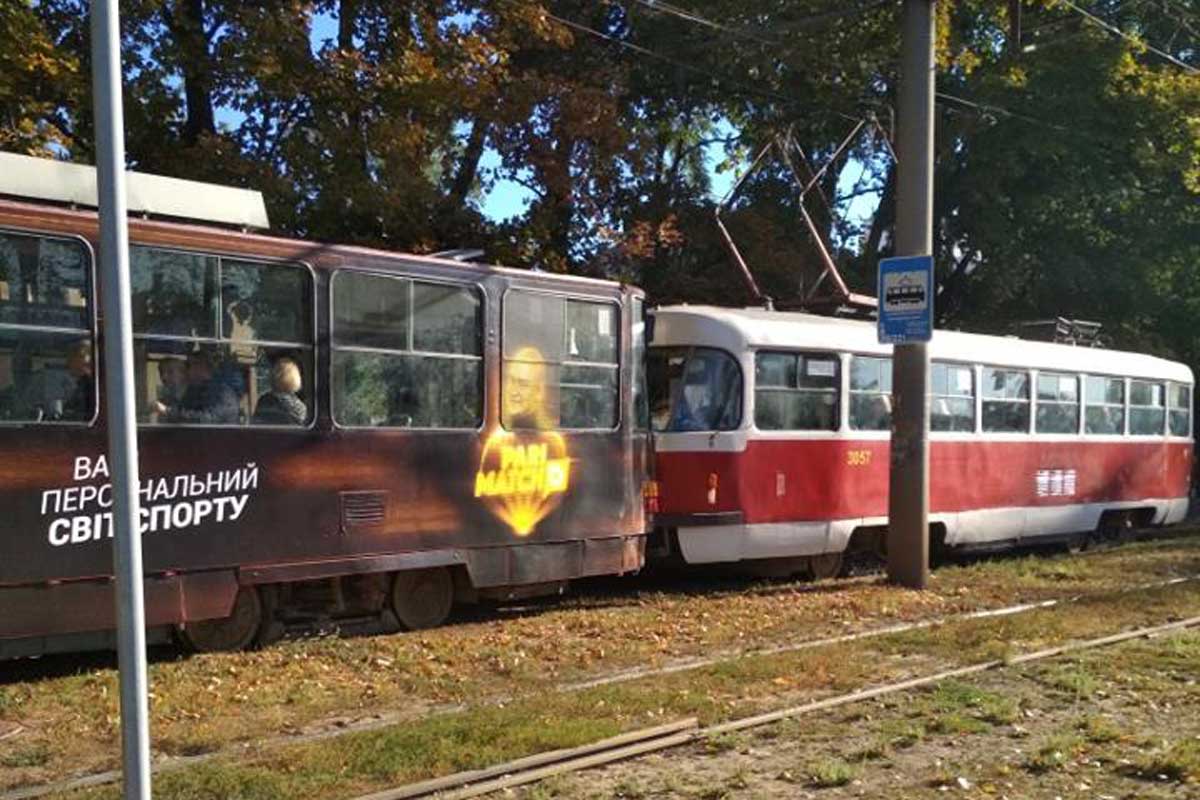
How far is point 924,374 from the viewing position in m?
12.7

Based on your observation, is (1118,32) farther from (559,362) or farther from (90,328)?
(90,328)

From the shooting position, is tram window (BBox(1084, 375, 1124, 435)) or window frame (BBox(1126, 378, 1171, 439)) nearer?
tram window (BBox(1084, 375, 1124, 435))

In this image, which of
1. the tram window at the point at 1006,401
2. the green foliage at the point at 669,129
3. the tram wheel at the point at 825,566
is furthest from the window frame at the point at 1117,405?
the tram wheel at the point at 825,566

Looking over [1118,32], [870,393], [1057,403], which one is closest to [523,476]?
[870,393]

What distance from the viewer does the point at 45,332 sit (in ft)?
24.8

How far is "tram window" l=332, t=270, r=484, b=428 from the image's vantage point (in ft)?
30.3

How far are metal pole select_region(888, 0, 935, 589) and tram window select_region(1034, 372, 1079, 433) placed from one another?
492cm

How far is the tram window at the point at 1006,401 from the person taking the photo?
1591 cm

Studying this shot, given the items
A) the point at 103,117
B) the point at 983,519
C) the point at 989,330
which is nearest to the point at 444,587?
the point at 103,117

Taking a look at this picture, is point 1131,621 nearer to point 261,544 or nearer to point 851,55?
point 261,544

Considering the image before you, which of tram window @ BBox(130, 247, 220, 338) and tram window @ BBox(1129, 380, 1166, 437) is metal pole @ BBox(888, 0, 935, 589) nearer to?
tram window @ BBox(130, 247, 220, 338)

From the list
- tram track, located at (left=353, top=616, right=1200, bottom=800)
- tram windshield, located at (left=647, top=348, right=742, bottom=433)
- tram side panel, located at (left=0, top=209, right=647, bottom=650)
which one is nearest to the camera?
tram track, located at (left=353, top=616, right=1200, bottom=800)

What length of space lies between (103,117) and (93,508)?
481 cm

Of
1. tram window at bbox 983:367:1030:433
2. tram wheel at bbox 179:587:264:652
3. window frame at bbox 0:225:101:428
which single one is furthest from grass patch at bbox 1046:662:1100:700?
tram window at bbox 983:367:1030:433
